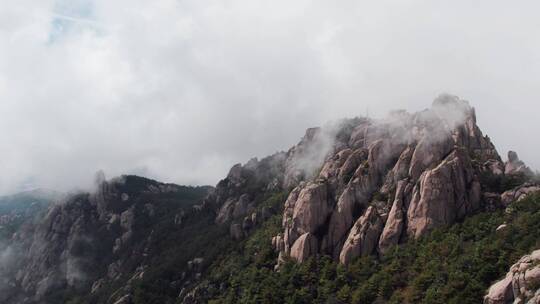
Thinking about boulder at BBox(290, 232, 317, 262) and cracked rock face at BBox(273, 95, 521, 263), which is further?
boulder at BBox(290, 232, 317, 262)

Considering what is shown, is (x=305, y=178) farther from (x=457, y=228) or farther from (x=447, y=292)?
(x=447, y=292)

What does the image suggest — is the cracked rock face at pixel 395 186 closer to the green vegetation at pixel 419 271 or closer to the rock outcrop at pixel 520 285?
the green vegetation at pixel 419 271

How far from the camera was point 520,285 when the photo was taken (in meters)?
89.6

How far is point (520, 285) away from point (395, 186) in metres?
55.5

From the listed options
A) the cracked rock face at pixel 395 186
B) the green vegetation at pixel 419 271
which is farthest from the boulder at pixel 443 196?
the green vegetation at pixel 419 271

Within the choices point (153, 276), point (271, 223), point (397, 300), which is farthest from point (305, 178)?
point (397, 300)

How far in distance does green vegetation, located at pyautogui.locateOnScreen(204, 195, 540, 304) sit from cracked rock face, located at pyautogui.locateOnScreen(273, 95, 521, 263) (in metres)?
4.75

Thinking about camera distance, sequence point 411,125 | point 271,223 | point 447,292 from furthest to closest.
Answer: point 271,223 → point 411,125 → point 447,292

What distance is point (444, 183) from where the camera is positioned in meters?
131

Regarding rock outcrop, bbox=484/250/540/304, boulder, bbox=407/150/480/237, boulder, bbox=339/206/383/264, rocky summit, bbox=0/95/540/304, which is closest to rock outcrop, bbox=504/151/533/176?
rocky summit, bbox=0/95/540/304

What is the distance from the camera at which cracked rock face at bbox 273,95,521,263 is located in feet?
435

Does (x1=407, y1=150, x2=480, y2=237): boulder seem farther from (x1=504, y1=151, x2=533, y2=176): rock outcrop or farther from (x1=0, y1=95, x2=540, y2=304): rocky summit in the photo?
(x1=504, y1=151, x2=533, y2=176): rock outcrop

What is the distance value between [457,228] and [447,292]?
81.6 ft

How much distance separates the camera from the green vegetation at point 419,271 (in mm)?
106875
